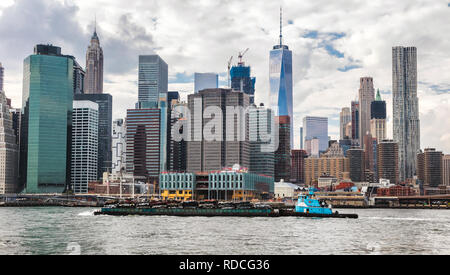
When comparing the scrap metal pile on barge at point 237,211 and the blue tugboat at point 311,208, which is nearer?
the blue tugboat at point 311,208

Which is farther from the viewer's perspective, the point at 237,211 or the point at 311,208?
the point at 237,211

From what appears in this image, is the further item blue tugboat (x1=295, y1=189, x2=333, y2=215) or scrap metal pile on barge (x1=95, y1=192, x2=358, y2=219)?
scrap metal pile on barge (x1=95, y1=192, x2=358, y2=219)

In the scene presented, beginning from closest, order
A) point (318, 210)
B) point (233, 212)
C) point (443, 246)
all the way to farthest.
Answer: point (443, 246), point (318, 210), point (233, 212)

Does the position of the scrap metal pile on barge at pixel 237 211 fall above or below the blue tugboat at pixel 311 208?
below

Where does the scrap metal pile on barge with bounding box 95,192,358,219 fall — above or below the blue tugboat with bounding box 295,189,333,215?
below

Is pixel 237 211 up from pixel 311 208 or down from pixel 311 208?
down

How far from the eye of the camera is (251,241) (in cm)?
5638
